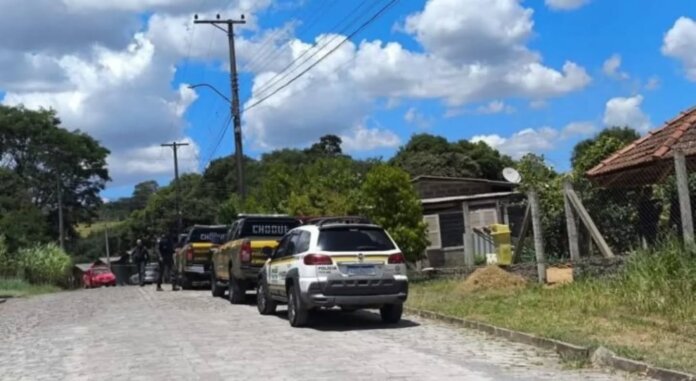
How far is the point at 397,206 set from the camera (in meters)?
21.9

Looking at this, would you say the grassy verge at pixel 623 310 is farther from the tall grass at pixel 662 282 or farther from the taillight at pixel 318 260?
the taillight at pixel 318 260

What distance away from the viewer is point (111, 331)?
50.3ft

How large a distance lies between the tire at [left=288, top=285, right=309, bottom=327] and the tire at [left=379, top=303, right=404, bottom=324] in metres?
1.39

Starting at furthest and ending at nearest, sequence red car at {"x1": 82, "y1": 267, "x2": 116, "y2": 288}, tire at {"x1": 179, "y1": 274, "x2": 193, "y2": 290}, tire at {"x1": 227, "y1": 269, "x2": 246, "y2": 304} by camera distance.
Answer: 1. red car at {"x1": 82, "y1": 267, "x2": 116, "y2": 288}
2. tire at {"x1": 179, "y1": 274, "x2": 193, "y2": 290}
3. tire at {"x1": 227, "y1": 269, "x2": 246, "y2": 304}

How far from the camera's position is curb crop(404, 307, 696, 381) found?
877cm

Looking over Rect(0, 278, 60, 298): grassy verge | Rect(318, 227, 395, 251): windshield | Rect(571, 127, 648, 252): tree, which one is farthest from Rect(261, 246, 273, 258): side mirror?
Rect(0, 278, 60, 298): grassy verge

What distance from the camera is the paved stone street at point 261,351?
9867 mm

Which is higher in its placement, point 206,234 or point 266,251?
point 206,234

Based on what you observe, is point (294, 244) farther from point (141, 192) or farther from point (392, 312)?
point (141, 192)

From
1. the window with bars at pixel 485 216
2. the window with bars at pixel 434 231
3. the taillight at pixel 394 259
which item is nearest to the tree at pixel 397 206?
the taillight at pixel 394 259

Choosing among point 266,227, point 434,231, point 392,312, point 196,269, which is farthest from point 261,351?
point 434,231

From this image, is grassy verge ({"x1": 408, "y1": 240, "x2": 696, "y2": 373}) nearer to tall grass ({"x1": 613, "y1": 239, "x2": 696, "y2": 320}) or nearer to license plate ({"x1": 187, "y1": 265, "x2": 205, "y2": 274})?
tall grass ({"x1": 613, "y1": 239, "x2": 696, "y2": 320})

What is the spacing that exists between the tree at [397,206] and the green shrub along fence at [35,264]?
26150 mm

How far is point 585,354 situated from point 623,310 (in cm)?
303
